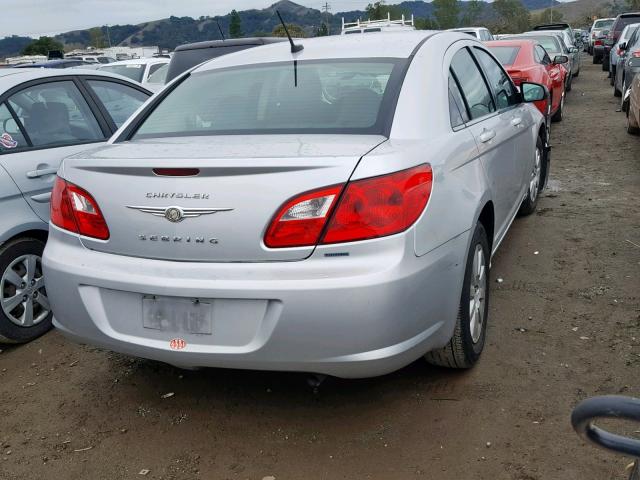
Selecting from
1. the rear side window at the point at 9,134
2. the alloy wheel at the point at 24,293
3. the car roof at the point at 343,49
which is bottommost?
the alloy wheel at the point at 24,293

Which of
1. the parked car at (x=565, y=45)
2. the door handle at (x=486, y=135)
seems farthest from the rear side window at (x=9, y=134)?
the parked car at (x=565, y=45)

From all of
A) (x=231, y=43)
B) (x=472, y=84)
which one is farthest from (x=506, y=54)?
(x=472, y=84)

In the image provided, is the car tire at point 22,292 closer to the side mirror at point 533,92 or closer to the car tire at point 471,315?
the car tire at point 471,315

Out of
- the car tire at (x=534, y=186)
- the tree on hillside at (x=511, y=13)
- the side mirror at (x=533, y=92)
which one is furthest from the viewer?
the tree on hillside at (x=511, y=13)

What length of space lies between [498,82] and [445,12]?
2570 inches

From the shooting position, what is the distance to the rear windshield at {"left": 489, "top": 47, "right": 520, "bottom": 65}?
9.70 metres

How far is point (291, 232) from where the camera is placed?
2.58m

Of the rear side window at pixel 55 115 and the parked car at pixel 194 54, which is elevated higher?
the rear side window at pixel 55 115

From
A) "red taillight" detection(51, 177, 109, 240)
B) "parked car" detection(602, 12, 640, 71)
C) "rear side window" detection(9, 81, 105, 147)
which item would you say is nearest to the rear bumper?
"red taillight" detection(51, 177, 109, 240)

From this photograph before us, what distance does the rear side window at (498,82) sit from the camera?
460cm

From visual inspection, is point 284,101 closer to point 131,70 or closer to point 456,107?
point 456,107

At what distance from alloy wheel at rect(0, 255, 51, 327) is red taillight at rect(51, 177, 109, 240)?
118 centimetres

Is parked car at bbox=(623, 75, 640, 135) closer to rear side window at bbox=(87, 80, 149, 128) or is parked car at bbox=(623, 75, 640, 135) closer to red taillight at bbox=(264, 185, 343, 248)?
rear side window at bbox=(87, 80, 149, 128)

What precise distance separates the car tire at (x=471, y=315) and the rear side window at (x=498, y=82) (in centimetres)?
144
